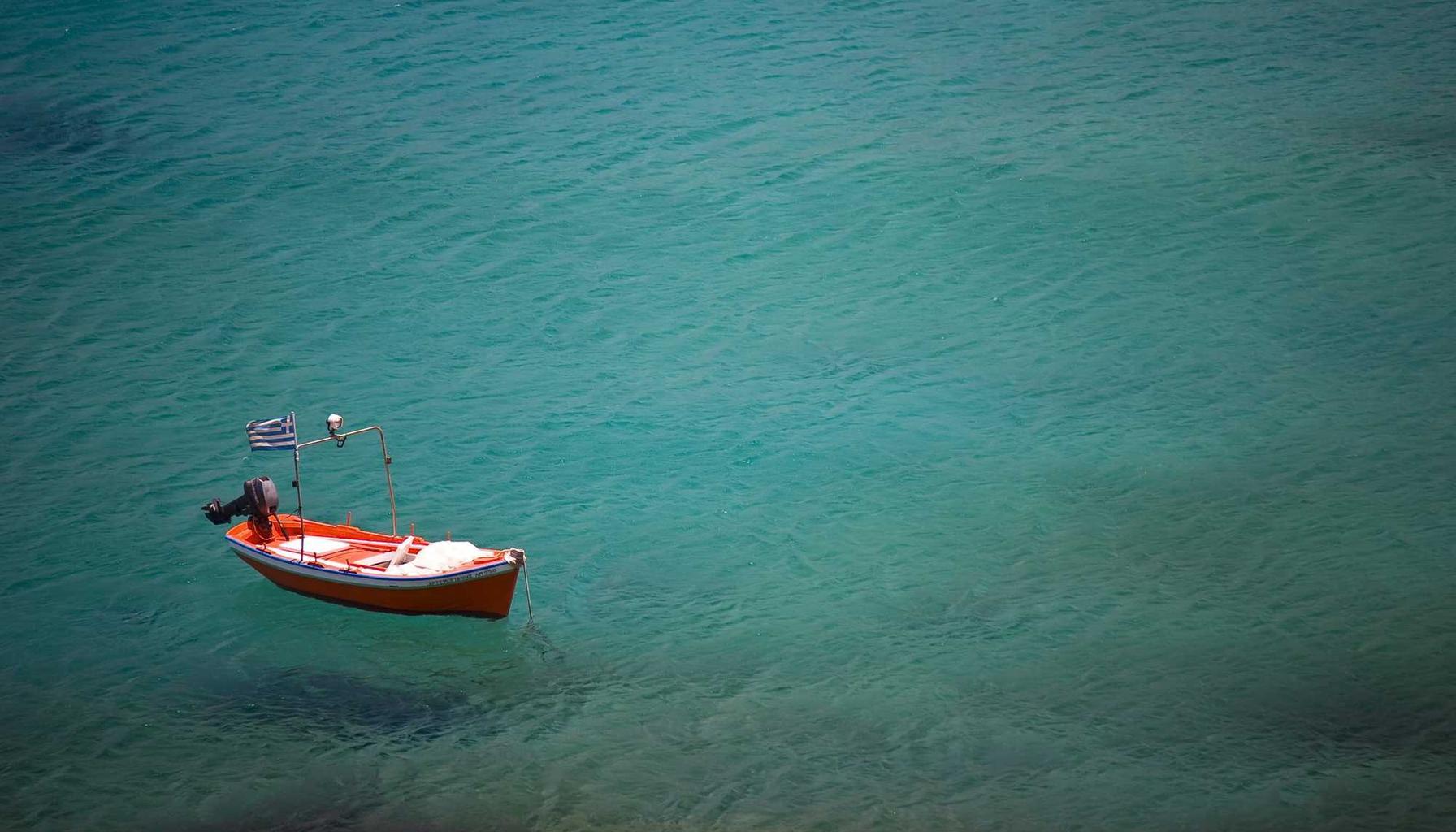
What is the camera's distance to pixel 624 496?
92.5 ft

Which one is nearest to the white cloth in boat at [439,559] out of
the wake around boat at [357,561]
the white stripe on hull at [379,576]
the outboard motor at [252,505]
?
the wake around boat at [357,561]

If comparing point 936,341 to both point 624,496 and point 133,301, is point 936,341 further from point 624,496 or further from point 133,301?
point 133,301

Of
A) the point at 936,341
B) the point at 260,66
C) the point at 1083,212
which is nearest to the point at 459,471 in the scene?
the point at 936,341

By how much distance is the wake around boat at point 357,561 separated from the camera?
896 inches

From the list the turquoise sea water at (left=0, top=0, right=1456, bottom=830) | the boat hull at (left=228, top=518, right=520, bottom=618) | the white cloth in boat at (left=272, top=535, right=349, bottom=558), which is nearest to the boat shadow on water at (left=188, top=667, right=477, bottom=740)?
the turquoise sea water at (left=0, top=0, right=1456, bottom=830)

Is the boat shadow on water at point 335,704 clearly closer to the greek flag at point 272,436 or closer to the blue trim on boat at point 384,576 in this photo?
the blue trim on boat at point 384,576

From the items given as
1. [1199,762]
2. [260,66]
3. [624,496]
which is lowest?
[1199,762]

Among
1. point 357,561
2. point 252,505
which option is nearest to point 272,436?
point 252,505

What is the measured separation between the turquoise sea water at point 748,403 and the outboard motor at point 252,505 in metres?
1.59

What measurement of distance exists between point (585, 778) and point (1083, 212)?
25912 mm

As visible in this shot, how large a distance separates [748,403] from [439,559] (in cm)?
1096

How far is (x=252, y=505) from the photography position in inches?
963

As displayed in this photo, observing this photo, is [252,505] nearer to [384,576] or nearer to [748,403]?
[384,576]

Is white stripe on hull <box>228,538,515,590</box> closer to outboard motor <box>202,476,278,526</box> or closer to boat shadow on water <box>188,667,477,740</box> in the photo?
outboard motor <box>202,476,278,526</box>
